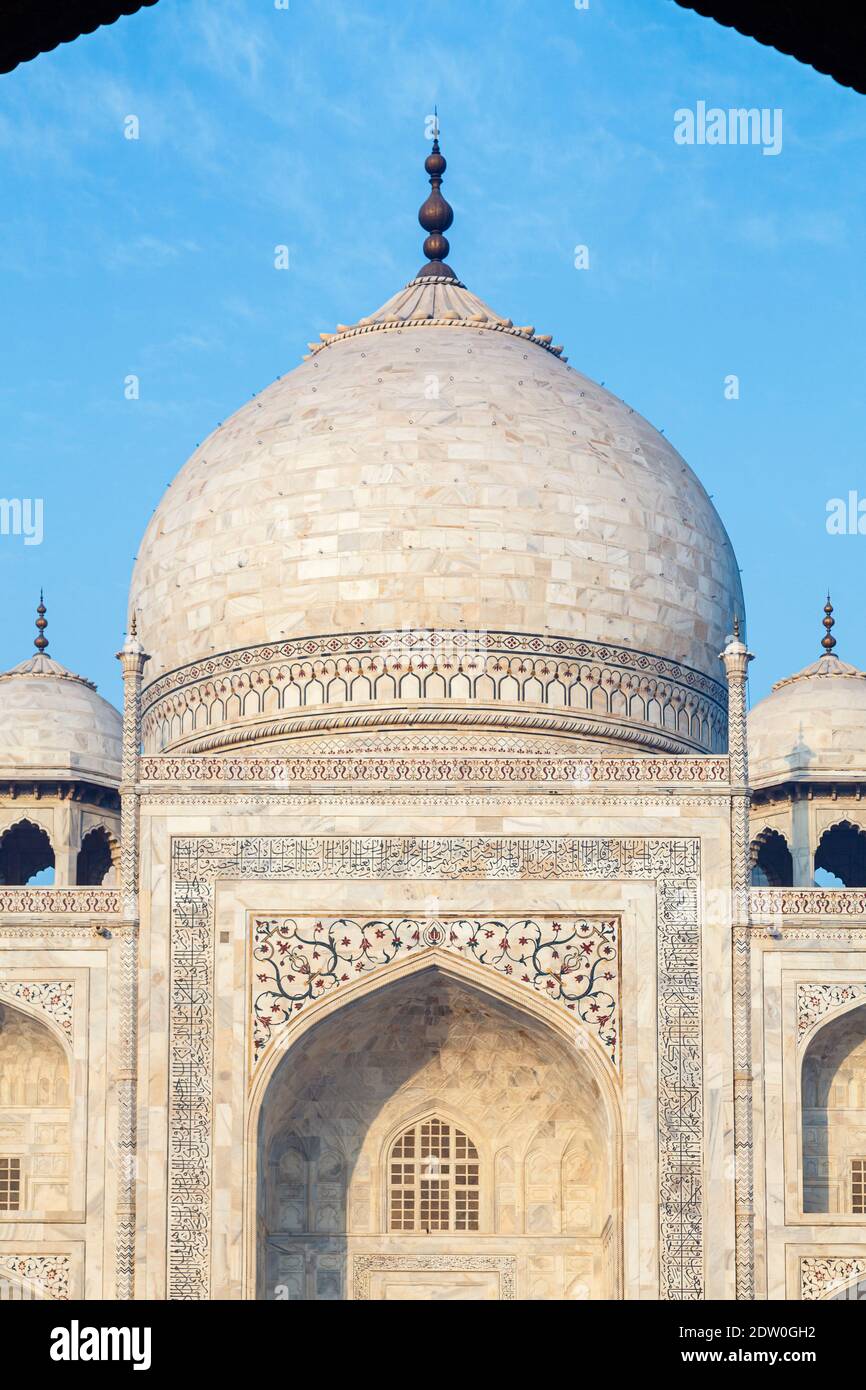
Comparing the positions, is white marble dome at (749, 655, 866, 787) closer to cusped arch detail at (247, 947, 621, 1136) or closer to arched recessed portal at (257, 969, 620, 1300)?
arched recessed portal at (257, 969, 620, 1300)

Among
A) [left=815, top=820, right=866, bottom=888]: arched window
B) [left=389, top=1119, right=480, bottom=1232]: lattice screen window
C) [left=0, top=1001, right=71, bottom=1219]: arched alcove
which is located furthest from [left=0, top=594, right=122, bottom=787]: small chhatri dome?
[left=815, top=820, right=866, bottom=888]: arched window

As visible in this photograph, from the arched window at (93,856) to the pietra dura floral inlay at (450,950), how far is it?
14.8ft

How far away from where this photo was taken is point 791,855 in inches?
862

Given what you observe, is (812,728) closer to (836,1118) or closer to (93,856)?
(836,1118)

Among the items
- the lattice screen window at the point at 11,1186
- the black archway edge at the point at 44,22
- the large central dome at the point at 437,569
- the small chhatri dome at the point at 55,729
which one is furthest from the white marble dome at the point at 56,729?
the black archway edge at the point at 44,22

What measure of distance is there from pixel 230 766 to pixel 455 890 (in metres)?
1.77

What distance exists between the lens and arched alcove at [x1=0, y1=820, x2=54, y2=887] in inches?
893

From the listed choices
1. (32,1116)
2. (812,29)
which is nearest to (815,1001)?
(32,1116)

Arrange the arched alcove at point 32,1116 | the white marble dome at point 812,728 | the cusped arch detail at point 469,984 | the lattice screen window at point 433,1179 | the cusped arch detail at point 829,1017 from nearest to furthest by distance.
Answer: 1. the cusped arch detail at point 469,984
2. the cusped arch detail at point 829,1017
3. the arched alcove at point 32,1116
4. the lattice screen window at point 433,1179
5. the white marble dome at point 812,728

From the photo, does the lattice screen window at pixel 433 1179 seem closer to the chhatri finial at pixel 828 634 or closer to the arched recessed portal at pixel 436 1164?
the arched recessed portal at pixel 436 1164

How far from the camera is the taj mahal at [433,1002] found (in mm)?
17688

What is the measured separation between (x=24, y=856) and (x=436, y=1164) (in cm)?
572

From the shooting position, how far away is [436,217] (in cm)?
2400
